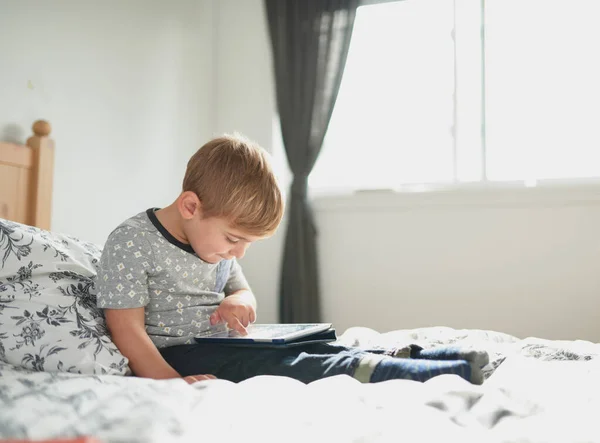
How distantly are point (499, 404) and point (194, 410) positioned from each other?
0.42m

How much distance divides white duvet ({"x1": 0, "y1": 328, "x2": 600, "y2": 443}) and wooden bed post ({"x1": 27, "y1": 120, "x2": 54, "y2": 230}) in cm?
106

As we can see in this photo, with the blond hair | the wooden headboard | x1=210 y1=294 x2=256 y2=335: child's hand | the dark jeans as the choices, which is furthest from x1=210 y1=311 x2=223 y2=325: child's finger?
the wooden headboard

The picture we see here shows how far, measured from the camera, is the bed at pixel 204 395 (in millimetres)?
746

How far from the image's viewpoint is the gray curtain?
3.07 metres

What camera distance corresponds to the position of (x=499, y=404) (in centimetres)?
88

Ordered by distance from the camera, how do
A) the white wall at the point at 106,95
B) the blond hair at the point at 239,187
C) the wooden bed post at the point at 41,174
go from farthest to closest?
the white wall at the point at 106,95, the wooden bed post at the point at 41,174, the blond hair at the point at 239,187

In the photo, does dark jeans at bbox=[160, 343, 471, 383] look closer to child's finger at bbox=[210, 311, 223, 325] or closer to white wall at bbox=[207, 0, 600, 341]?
child's finger at bbox=[210, 311, 223, 325]

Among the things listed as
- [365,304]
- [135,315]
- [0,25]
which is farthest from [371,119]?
[135,315]

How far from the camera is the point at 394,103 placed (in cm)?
317

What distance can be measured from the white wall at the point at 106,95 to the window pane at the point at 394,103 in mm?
750

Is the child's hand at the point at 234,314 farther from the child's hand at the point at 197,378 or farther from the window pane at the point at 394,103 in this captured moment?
the window pane at the point at 394,103

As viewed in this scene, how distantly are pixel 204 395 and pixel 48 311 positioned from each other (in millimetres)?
460

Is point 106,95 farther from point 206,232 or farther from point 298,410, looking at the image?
point 298,410

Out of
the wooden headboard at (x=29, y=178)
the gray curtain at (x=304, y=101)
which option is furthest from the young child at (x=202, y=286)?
the gray curtain at (x=304, y=101)
